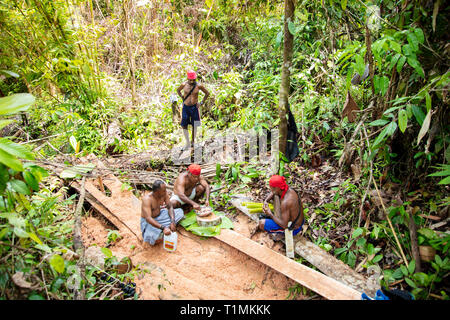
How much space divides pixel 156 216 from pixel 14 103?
2.47 m

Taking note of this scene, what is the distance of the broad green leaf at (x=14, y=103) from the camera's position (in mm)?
1812

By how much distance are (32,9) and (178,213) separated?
5.53 m

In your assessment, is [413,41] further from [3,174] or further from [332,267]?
[3,174]

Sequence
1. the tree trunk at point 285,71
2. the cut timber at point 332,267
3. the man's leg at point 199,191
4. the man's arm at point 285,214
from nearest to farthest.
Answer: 1. the cut timber at point 332,267
2. the man's arm at point 285,214
3. the tree trunk at point 285,71
4. the man's leg at point 199,191

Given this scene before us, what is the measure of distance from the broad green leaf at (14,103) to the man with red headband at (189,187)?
2584mm

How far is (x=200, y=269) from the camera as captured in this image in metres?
3.51

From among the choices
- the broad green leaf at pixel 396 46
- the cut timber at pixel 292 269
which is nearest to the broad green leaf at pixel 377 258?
the cut timber at pixel 292 269

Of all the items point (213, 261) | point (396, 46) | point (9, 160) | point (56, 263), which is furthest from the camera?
Result: point (213, 261)

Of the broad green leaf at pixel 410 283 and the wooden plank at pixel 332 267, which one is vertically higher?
the broad green leaf at pixel 410 283

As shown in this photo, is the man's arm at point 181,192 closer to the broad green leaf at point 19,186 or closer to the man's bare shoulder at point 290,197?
the man's bare shoulder at point 290,197

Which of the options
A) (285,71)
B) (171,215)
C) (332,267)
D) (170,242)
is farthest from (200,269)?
(285,71)

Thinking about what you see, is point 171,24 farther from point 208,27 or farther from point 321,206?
point 321,206

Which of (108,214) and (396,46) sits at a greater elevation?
(396,46)

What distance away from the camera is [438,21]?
9.72 ft
